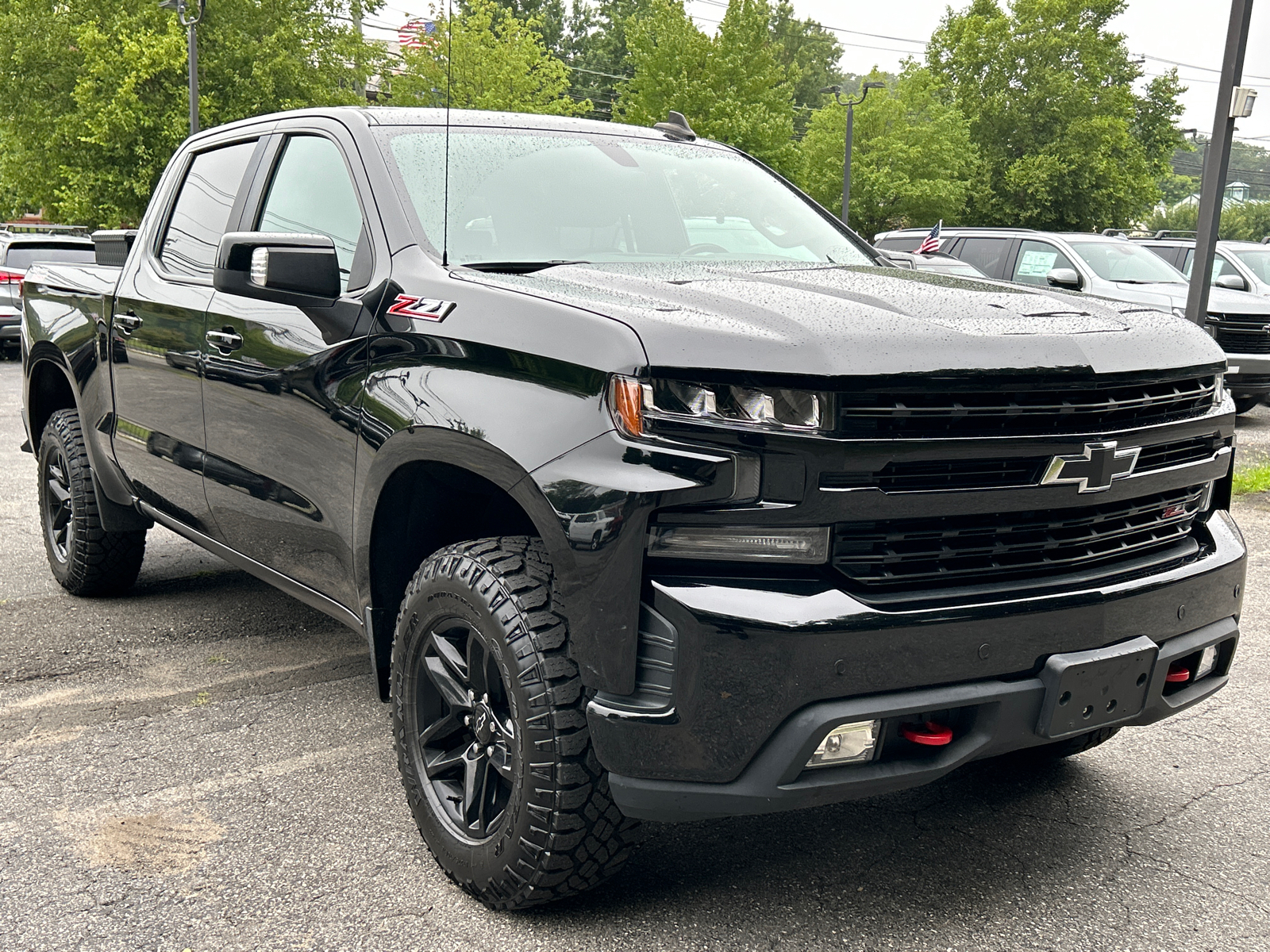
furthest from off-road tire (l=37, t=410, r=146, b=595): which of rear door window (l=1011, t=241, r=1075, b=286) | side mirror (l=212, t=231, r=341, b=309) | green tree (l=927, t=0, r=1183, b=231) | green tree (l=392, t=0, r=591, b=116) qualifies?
green tree (l=927, t=0, r=1183, b=231)

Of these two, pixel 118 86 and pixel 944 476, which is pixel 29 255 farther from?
pixel 944 476

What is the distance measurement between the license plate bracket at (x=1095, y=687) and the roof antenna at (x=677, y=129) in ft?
8.04

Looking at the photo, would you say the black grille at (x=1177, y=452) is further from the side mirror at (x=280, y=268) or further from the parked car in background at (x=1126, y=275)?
the parked car in background at (x=1126, y=275)

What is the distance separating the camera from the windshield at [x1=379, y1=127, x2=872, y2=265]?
322cm

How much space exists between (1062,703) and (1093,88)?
5088 cm

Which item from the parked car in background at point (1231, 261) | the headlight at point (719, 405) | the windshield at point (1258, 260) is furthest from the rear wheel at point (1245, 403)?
the headlight at point (719, 405)

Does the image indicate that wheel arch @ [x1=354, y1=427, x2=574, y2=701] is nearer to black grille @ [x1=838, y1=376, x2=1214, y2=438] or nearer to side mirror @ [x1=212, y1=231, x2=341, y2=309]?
side mirror @ [x1=212, y1=231, x2=341, y2=309]

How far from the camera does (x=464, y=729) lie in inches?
112

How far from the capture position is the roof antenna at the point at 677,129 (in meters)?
4.20

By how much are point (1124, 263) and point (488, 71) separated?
80.1 feet

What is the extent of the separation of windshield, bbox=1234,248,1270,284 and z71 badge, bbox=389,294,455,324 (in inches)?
Answer: 494

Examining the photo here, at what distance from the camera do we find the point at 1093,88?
156ft

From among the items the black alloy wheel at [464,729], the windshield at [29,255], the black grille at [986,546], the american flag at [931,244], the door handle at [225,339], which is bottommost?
the windshield at [29,255]

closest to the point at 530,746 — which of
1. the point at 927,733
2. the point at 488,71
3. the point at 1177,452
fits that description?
the point at 927,733
